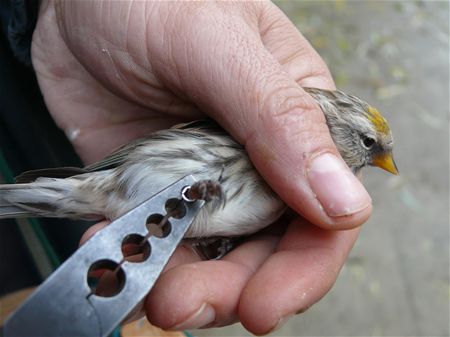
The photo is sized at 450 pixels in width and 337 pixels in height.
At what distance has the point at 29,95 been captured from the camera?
215 centimetres

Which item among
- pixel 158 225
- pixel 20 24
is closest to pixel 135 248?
pixel 158 225

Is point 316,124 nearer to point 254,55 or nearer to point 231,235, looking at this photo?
point 254,55

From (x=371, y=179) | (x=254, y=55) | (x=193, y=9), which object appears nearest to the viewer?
(x=254, y=55)

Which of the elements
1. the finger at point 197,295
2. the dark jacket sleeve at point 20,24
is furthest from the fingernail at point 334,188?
the dark jacket sleeve at point 20,24

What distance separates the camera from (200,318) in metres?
1.33

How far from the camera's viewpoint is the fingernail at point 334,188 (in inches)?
53.6

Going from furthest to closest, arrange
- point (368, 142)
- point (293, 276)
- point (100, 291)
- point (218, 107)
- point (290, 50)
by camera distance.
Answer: point (290, 50), point (368, 142), point (218, 107), point (293, 276), point (100, 291)

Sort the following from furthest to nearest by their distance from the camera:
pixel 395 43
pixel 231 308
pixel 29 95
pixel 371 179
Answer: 1. pixel 395 43
2. pixel 371 179
3. pixel 29 95
4. pixel 231 308

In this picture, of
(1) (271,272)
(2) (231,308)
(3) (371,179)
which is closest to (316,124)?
(1) (271,272)

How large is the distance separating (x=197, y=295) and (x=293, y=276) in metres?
0.25

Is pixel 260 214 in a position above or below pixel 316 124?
below

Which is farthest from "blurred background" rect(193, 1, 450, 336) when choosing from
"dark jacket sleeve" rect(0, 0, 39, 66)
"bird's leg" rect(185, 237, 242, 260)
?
"dark jacket sleeve" rect(0, 0, 39, 66)

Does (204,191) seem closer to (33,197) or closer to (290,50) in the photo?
(33,197)

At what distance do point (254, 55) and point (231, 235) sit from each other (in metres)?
0.48
